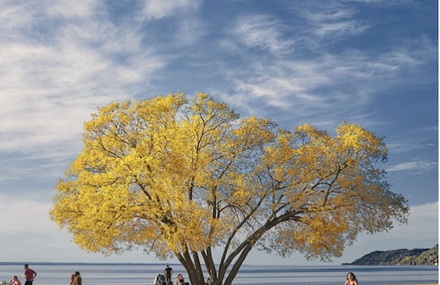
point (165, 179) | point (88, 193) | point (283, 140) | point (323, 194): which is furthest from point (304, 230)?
point (88, 193)

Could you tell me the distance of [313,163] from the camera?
36375 millimetres

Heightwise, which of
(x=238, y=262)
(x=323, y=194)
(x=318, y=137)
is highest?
(x=318, y=137)

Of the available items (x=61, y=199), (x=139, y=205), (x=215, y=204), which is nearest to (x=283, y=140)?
(x=215, y=204)

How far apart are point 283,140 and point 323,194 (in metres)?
3.57

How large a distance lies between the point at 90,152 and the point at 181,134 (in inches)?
203

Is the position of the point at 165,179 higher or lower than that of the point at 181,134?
lower

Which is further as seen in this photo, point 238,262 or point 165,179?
point 238,262

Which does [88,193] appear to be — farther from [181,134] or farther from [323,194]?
[323,194]

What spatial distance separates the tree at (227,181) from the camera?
35.0m

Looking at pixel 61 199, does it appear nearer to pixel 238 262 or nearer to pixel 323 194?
pixel 238 262

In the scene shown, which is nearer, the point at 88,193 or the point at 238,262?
the point at 88,193

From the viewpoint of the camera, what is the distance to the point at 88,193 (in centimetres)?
3453

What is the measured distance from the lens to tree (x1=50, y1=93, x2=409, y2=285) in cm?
3500

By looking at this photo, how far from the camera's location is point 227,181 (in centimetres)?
3638
